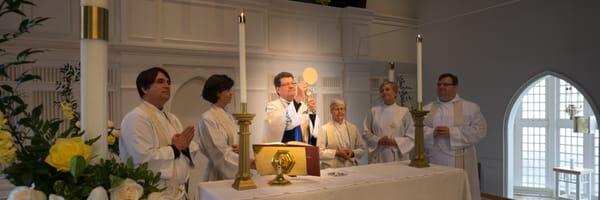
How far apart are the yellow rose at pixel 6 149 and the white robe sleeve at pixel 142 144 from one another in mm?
1276

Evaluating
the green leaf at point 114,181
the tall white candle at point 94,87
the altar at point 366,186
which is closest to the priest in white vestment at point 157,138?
the altar at point 366,186

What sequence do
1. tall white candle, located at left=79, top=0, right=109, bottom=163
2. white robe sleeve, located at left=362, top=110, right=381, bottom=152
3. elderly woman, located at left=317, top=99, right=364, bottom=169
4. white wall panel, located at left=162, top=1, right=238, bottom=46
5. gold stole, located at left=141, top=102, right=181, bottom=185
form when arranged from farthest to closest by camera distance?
white wall panel, located at left=162, top=1, right=238, bottom=46
white robe sleeve, located at left=362, top=110, right=381, bottom=152
elderly woman, located at left=317, top=99, right=364, bottom=169
gold stole, located at left=141, top=102, right=181, bottom=185
tall white candle, located at left=79, top=0, right=109, bottom=163

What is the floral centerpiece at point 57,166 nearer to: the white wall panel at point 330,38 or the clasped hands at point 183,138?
the clasped hands at point 183,138

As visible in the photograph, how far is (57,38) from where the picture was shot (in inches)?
173

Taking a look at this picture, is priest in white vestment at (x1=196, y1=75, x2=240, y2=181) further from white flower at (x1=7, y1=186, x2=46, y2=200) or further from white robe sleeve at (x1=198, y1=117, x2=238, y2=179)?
white flower at (x1=7, y1=186, x2=46, y2=200)

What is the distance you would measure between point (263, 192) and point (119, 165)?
36.4 inches

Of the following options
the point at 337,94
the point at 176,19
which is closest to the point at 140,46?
the point at 176,19

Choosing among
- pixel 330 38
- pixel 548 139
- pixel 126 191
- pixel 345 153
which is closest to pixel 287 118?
pixel 345 153

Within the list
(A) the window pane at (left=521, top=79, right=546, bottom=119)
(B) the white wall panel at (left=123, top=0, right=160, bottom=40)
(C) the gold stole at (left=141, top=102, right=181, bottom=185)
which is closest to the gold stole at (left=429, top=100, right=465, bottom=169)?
(C) the gold stole at (left=141, top=102, right=181, bottom=185)

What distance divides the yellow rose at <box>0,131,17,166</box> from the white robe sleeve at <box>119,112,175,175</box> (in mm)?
1276

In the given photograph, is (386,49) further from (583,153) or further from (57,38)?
(57,38)

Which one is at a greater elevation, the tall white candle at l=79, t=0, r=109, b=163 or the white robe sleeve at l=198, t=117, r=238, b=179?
the tall white candle at l=79, t=0, r=109, b=163

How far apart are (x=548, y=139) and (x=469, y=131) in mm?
5374

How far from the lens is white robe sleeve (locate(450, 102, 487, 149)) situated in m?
3.84
